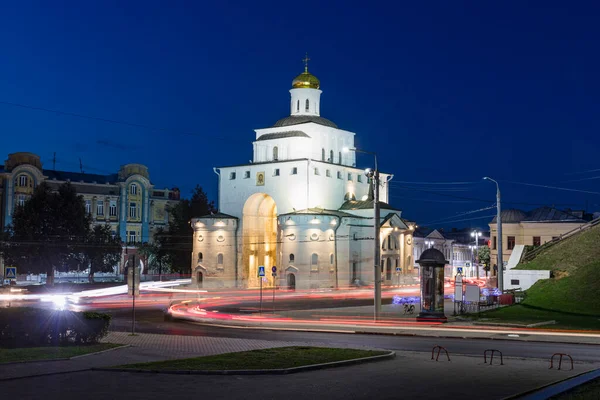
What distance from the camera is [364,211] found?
8056 centimetres

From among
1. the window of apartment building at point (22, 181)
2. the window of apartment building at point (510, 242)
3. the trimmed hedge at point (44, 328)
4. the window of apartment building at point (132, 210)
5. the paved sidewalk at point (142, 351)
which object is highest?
the window of apartment building at point (22, 181)

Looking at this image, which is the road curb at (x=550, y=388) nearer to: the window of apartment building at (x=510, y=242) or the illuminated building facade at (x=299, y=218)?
the illuminated building facade at (x=299, y=218)

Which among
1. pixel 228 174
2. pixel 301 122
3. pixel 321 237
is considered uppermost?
pixel 301 122

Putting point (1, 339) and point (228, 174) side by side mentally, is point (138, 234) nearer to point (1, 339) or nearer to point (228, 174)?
point (228, 174)

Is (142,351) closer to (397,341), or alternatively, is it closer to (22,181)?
(397,341)

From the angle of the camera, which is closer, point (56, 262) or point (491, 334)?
point (491, 334)

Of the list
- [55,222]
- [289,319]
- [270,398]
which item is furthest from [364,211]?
[270,398]

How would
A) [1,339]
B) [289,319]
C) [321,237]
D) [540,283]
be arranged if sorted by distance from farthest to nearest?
[321,237], [540,283], [289,319], [1,339]

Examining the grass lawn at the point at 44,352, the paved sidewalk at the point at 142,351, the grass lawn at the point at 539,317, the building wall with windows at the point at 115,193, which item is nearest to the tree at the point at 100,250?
the building wall with windows at the point at 115,193

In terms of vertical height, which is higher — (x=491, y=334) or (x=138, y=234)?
(x=138, y=234)

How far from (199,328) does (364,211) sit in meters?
51.7

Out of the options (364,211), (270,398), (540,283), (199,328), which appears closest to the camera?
(270,398)

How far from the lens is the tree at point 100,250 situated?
7783cm

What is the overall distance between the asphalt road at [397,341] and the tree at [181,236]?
58.8 metres
